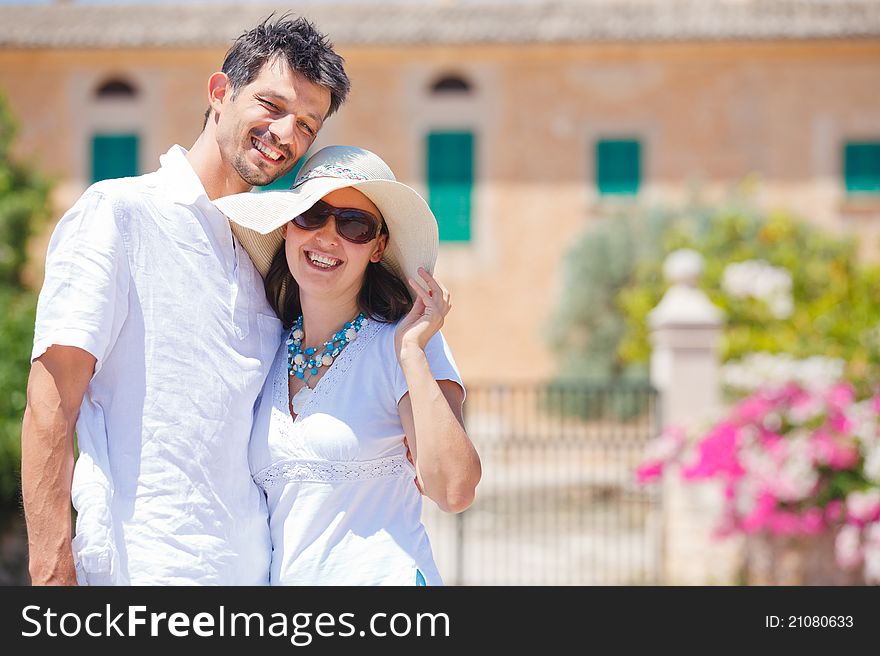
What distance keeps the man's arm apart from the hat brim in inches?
19.0

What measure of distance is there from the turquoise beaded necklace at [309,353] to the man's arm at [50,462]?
0.48 meters

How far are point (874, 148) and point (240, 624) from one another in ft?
53.5

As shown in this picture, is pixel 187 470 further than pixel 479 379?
No

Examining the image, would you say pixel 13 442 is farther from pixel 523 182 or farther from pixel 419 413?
pixel 523 182

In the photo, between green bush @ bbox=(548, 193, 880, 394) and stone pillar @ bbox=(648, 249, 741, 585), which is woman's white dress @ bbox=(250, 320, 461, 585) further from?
green bush @ bbox=(548, 193, 880, 394)

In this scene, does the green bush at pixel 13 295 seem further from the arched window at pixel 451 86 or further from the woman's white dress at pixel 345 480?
the arched window at pixel 451 86

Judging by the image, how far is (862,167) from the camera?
55.4 feet

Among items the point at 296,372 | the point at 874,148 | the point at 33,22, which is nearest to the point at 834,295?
the point at 874,148

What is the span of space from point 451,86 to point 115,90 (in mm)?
5099

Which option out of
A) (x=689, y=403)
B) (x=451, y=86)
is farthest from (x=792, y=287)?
(x=451, y=86)

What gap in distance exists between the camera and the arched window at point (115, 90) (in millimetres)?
17594

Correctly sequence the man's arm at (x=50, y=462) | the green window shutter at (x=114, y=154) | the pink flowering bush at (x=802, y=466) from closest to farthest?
the man's arm at (x=50, y=462) < the pink flowering bush at (x=802, y=466) < the green window shutter at (x=114, y=154)

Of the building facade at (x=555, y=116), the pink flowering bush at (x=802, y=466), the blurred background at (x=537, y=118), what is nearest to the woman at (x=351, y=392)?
the pink flowering bush at (x=802, y=466)

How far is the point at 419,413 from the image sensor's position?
2.43 metres
